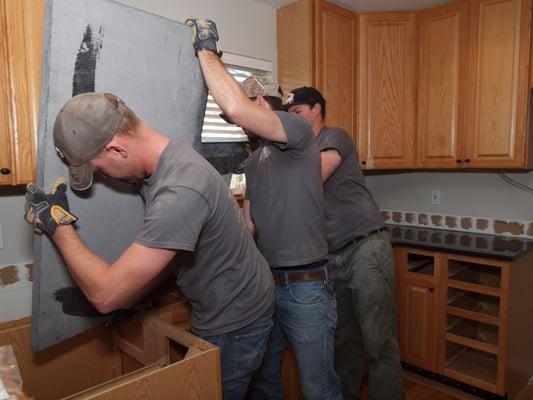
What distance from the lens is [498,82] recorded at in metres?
2.50

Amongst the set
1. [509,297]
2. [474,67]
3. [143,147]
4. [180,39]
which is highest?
[474,67]

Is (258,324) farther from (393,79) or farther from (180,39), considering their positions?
(393,79)

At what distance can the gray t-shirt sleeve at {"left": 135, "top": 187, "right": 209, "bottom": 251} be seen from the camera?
104 cm

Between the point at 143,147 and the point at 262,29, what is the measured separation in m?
1.65

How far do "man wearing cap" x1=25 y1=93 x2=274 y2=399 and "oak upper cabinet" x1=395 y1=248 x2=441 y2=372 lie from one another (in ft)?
5.12

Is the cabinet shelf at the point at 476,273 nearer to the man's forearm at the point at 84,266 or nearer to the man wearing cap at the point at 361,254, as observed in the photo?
the man wearing cap at the point at 361,254

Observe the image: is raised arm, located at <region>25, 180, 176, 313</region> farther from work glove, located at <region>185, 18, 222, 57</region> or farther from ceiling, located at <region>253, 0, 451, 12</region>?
ceiling, located at <region>253, 0, 451, 12</region>

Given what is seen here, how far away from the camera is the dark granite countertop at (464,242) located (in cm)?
238

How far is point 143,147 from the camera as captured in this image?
116 centimetres

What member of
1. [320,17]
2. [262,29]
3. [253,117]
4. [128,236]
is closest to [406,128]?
[320,17]

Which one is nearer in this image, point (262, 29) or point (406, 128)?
point (262, 29)

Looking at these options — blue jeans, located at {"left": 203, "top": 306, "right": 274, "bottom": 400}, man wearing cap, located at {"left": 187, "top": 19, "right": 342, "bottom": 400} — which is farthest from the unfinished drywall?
blue jeans, located at {"left": 203, "top": 306, "right": 274, "bottom": 400}

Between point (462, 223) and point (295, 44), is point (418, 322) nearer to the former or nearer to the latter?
point (462, 223)

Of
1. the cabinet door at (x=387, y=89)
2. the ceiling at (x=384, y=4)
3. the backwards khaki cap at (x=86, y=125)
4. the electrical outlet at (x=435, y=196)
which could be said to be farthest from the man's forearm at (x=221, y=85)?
the electrical outlet at (x=435, y=196)
